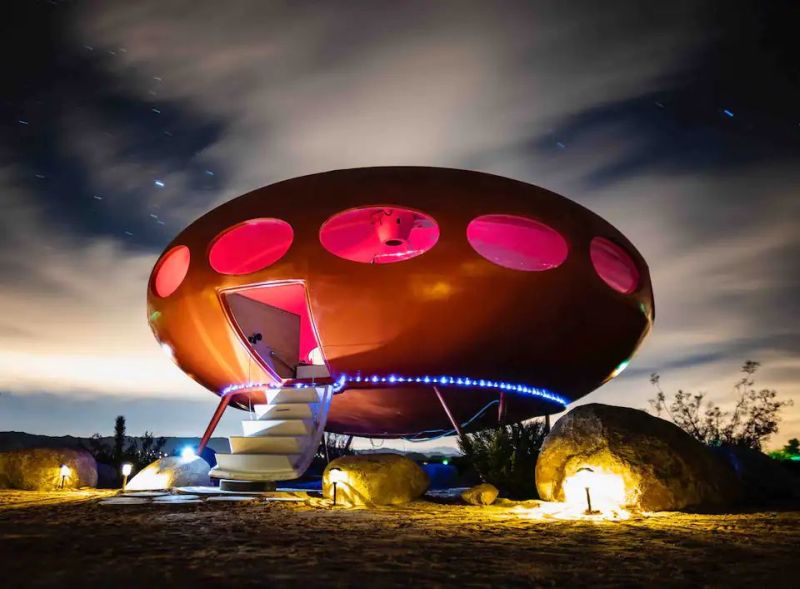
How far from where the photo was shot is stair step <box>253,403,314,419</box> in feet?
29.0

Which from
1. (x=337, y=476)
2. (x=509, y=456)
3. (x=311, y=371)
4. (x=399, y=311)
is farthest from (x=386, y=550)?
(x=311, y=371)

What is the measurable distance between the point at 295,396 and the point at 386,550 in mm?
6007

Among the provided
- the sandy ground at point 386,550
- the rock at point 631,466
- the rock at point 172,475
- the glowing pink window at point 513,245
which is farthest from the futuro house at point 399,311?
the sandy ground at point 386,550

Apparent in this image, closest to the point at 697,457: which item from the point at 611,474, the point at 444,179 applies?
the point at 611,474

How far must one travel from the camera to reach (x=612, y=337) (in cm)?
1027

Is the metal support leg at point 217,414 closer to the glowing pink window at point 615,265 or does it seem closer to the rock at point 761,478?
the glowing pink window at point 615,265

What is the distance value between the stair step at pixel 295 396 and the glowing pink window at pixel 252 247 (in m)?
2.96

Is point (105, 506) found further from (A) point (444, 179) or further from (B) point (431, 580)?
(A) point (444, 179)

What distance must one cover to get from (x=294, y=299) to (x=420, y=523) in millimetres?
7624

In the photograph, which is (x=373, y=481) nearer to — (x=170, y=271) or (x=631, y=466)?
(x=631, y=466)

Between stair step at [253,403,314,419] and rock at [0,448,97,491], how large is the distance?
418 centimetres

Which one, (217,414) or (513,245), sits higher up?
(513,245)

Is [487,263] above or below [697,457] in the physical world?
above

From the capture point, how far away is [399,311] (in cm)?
870
